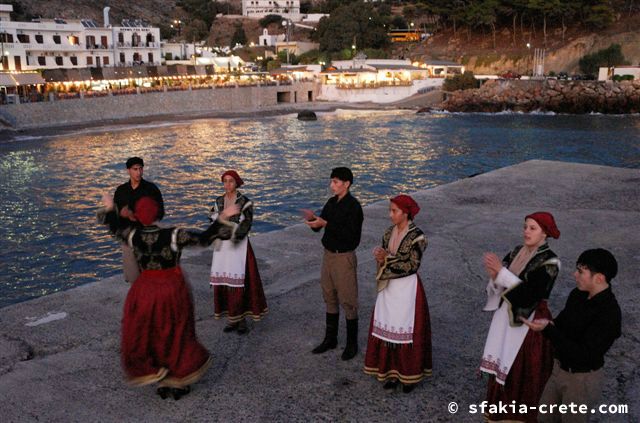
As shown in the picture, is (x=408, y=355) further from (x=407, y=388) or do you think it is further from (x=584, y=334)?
(x=584, y=334)

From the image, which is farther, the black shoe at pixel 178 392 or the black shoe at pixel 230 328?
the black shoe at pixel 230 328

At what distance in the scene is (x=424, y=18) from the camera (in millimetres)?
123688

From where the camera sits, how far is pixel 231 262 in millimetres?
6160

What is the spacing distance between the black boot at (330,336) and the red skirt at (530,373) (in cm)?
191

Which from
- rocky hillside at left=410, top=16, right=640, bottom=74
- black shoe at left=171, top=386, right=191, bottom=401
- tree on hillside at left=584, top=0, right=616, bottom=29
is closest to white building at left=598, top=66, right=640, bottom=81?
rocky hillside at left=410, top=16, right=640, bottom=74

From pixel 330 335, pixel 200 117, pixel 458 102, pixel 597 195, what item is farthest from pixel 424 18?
pixel 330 335

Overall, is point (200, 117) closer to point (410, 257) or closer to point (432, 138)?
point (432, 138)

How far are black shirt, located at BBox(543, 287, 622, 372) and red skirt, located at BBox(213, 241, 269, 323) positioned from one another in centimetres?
323

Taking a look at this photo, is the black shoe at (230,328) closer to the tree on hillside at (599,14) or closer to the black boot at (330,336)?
the black boot at (330,336)

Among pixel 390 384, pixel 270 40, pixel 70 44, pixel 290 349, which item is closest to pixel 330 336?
pixel 290 349

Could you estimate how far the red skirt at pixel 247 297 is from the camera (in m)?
6.25

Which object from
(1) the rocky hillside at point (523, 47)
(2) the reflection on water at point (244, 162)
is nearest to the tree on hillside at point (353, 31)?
(1) the rocky hillside at point (523, 47)

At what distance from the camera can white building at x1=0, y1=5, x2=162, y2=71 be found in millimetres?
59769

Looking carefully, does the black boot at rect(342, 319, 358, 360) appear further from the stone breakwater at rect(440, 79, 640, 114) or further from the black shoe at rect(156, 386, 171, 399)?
the stone breakwater at rect(440, 79, 640, 114)
